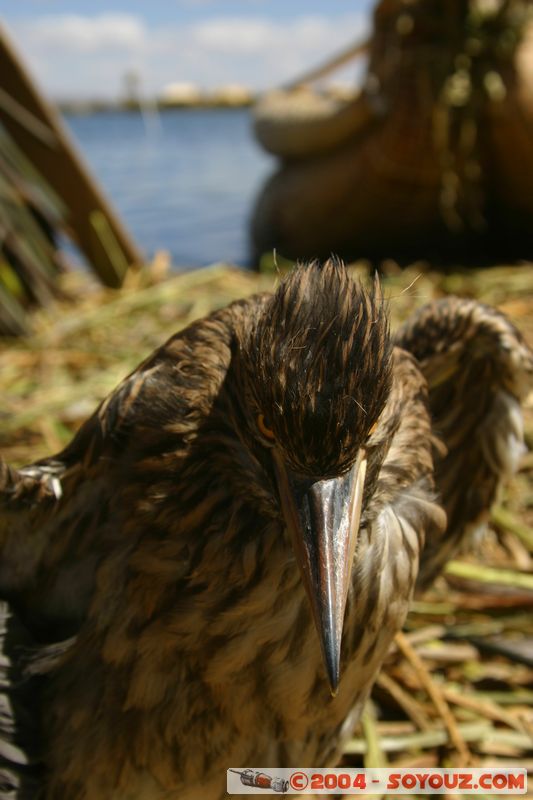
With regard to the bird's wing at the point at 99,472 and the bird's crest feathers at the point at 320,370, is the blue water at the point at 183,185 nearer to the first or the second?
the bird's wing at the point at 99,472

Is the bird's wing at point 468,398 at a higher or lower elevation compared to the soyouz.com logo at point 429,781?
higher

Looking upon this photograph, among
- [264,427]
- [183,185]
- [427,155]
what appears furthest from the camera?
[183,185]

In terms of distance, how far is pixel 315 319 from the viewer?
51.4 inches

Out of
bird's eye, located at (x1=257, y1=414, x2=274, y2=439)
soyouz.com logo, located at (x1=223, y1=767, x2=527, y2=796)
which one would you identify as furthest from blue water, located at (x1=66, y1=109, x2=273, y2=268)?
bird's eye, located at (x1=257, y1=414, x2=274, y2=439)

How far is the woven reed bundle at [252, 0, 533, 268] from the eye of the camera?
4688 mm

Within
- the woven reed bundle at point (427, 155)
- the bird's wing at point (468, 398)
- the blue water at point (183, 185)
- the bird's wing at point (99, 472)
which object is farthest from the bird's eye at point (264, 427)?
the blue water at point (183, 185)

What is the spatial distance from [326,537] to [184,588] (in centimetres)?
43

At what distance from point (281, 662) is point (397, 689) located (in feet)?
2.53

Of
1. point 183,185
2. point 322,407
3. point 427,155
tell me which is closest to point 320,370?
point 322,407

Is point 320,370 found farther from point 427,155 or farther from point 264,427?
point 427,155

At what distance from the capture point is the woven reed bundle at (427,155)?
Answer: 4.69 metres

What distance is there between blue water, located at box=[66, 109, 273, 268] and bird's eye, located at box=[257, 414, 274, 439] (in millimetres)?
4344

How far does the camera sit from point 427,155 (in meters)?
4.94

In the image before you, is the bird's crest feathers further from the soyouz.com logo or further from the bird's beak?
the soyouz.com logo
